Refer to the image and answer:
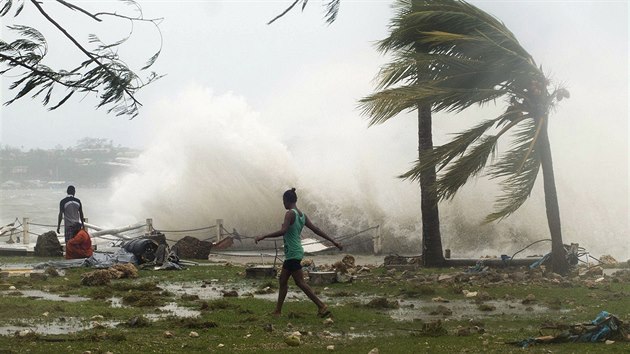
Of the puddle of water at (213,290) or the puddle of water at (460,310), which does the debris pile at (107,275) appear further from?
the puddle of water at (460,310)

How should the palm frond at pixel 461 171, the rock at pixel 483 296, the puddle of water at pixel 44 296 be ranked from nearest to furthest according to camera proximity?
the puddle of water at pixel 44 296 → the rock at pixel 483 296 → the palm frond at pixel 461 171

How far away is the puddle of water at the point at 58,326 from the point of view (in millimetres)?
10477

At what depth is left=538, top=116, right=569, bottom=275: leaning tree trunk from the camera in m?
17.6

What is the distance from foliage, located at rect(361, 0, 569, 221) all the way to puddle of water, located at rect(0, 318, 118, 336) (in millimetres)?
6954

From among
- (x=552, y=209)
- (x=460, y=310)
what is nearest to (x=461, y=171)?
(x=552, y=209)

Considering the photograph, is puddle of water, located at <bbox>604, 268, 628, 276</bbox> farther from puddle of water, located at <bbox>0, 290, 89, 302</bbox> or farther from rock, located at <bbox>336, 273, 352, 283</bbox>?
puddle of water, located at <bbox>0, 290, 89, 302</bbox>

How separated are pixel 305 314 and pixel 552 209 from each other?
745 cm

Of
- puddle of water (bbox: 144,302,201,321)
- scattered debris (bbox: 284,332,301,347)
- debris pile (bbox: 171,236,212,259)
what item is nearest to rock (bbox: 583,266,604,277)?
puddle of water (bbox: 144,302,201,321)

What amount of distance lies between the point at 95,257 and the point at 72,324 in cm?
894

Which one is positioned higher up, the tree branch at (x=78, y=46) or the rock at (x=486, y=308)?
the tree branch at (x=78, y=46)

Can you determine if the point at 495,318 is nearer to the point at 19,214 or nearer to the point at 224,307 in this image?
the point at 224,307

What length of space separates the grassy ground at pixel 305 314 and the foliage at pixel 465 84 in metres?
2.03

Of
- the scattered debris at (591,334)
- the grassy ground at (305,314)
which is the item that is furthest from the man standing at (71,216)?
the scattered debris at (591,334)

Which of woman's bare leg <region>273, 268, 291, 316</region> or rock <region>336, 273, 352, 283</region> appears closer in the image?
woman's bare leg <region>273, 268, 291, 316</region>
